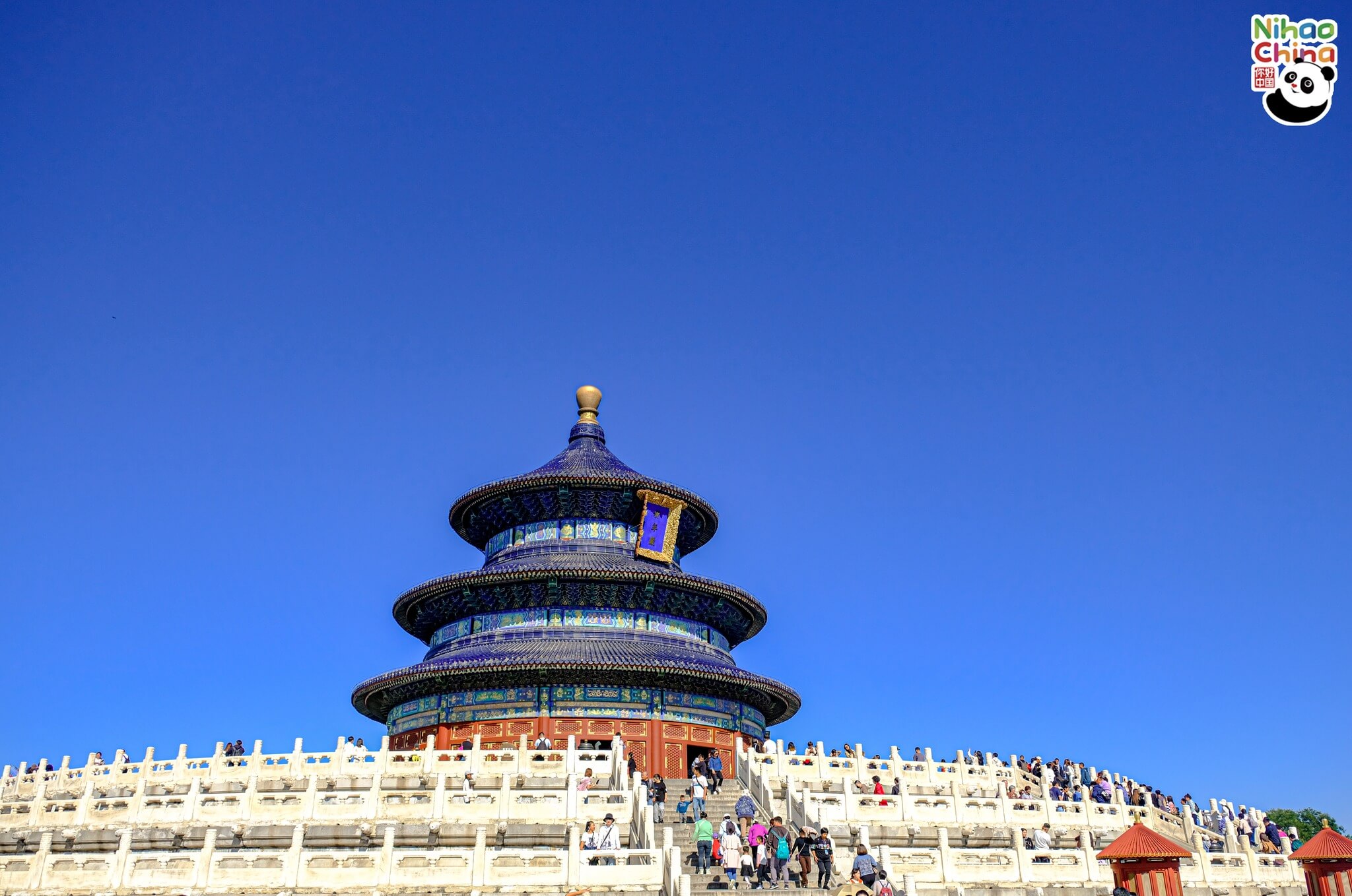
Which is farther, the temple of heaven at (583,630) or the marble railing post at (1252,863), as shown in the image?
the temple of heaven at (583,630)

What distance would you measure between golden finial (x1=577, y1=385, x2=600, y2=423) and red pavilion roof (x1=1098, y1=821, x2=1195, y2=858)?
3726cm

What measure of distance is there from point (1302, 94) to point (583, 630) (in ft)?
89.6

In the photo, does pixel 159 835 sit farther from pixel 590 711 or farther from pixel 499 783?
pixel 590 711

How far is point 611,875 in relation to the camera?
700 inches

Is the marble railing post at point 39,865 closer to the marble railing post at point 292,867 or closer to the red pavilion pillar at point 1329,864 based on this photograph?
the marble railing post at point 292,867

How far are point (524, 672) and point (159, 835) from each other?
1670 cm

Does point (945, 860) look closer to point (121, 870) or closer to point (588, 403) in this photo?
point (121, 870)

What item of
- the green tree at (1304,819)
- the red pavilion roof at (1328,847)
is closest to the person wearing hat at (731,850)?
the red pavilion roof at (1328,847)

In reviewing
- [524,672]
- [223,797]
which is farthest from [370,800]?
[524,672]

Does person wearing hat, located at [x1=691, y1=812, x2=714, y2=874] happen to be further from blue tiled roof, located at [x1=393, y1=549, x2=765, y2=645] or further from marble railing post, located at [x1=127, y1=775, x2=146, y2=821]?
blue tiled roof, located at [x1=393, y1=549, x2=765, y2=645]

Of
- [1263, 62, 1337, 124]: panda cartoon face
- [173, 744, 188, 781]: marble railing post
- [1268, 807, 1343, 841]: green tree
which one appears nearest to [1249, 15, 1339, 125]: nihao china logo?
[1263, 62, 1337, 124]: panda cartoon face

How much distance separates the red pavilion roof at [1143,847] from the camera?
51.9 ft

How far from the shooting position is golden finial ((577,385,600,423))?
51.8 m

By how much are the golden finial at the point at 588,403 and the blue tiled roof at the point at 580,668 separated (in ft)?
44.7
